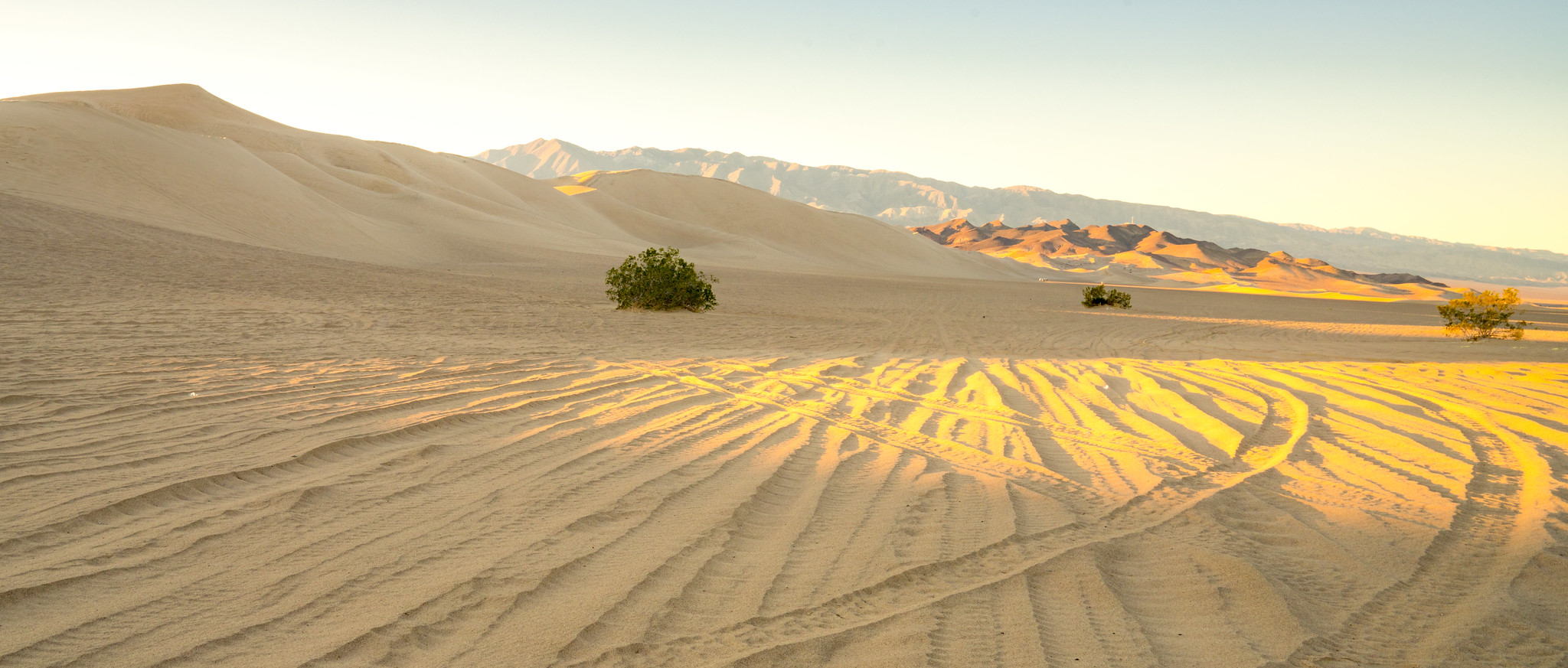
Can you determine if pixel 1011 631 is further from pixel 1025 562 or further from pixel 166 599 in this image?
pixel 166 599

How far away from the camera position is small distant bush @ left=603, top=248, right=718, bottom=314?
14648mm

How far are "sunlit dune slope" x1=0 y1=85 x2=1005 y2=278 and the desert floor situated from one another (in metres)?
15.5

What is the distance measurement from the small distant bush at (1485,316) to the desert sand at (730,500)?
7.58 metres

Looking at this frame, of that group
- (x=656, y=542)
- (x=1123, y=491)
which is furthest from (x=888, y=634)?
(x=1123, y=491)

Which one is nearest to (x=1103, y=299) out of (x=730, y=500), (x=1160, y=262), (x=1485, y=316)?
(x=1485, y=316)

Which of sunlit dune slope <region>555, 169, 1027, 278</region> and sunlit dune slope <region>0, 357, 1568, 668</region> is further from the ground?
sunlit dune slope <region>555, 169, 1027, 278</region>

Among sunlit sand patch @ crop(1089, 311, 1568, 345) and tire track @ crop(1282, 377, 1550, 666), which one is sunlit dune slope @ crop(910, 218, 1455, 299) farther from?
tire track @ crop(1282, 377, 1550, 666)

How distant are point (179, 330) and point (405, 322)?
255 centimetres

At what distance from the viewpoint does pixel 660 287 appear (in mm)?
14742

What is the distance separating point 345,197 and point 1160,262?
7989 cm

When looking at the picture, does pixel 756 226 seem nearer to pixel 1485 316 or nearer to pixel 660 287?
pixel 660 287

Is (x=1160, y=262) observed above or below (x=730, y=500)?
above

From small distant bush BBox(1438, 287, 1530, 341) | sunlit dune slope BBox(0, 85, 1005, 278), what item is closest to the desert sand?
small distant bush BBox(1438, 287, 1530, 341)

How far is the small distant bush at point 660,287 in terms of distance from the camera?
48.1 ft
